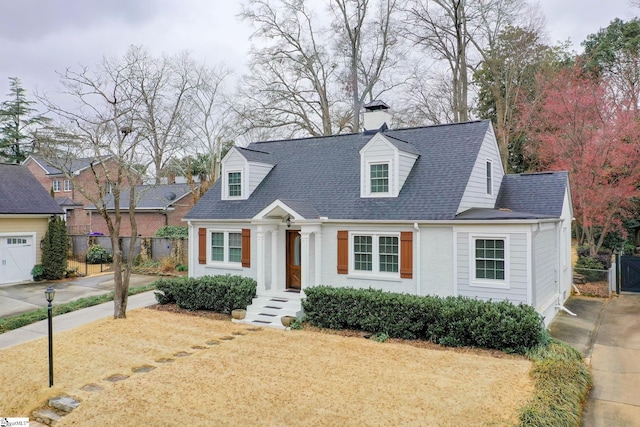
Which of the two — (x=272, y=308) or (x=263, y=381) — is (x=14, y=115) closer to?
(x=272, y=308)

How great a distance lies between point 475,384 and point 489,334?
224 centimetres

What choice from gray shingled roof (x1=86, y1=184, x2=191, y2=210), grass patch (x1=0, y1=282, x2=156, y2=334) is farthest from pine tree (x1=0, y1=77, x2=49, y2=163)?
grass patch (x1=0, y1=282, x2=156, y2=334)

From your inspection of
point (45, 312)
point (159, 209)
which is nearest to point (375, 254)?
point (45, 312)

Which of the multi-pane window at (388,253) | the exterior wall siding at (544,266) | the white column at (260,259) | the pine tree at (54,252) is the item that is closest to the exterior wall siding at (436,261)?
the multi-pane window at (388,253)

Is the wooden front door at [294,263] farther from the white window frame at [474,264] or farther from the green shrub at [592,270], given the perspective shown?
the green shrub at [592,270]

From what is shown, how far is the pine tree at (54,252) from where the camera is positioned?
68.1 ft

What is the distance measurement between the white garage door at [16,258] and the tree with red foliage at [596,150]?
2676 centimetres

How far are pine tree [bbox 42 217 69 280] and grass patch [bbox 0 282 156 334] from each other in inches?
257

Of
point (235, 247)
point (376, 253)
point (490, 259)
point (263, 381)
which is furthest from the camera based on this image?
point (235, 247)

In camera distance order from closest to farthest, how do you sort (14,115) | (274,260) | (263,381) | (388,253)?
1. (263,381)
2. (388,253)
3. (274,260)
4. (14,115)

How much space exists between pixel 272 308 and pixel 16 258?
1521cm

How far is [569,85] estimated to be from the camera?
2125 centimetres

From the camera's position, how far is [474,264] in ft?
36.4

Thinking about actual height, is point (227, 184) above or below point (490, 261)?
above
